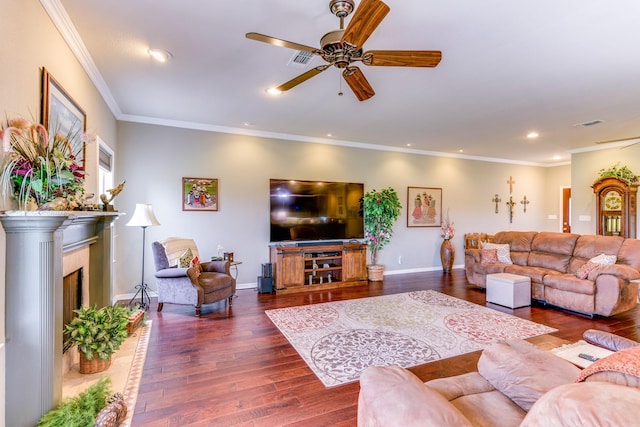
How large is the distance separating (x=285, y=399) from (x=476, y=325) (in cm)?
257

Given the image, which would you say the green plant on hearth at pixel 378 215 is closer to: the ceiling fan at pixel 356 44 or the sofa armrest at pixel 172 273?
the sofa armrest at pixel 172 273

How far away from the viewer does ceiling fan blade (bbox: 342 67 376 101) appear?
2439mm

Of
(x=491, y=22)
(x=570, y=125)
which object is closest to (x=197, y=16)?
(x=491, y=22)

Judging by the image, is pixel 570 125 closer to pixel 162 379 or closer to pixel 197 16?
pixel 197 16

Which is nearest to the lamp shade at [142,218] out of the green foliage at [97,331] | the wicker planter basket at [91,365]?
the green foliage at [97,331]

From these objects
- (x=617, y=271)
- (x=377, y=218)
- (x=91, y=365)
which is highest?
(x=377, y=218)

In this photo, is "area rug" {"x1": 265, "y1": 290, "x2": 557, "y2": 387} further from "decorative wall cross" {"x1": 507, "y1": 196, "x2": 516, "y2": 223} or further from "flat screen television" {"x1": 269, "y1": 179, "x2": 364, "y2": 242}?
"decorative wall cross" {"x1": 507, "y1": 196, "x2": 516, "y2": 223}

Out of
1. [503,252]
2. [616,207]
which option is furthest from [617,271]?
[616,207]

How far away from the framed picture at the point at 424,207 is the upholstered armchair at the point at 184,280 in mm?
4252

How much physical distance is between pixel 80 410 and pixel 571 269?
19.5 ft

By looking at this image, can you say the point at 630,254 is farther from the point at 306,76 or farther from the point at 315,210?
the point at 306,76

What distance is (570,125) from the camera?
4984 mm

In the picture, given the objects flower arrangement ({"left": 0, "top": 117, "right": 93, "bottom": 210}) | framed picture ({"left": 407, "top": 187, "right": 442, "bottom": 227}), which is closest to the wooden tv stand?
framed picture ({"left": 407, "top": 187, "right": 442, "bottom": 227})

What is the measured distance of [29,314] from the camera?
1.71 meters
